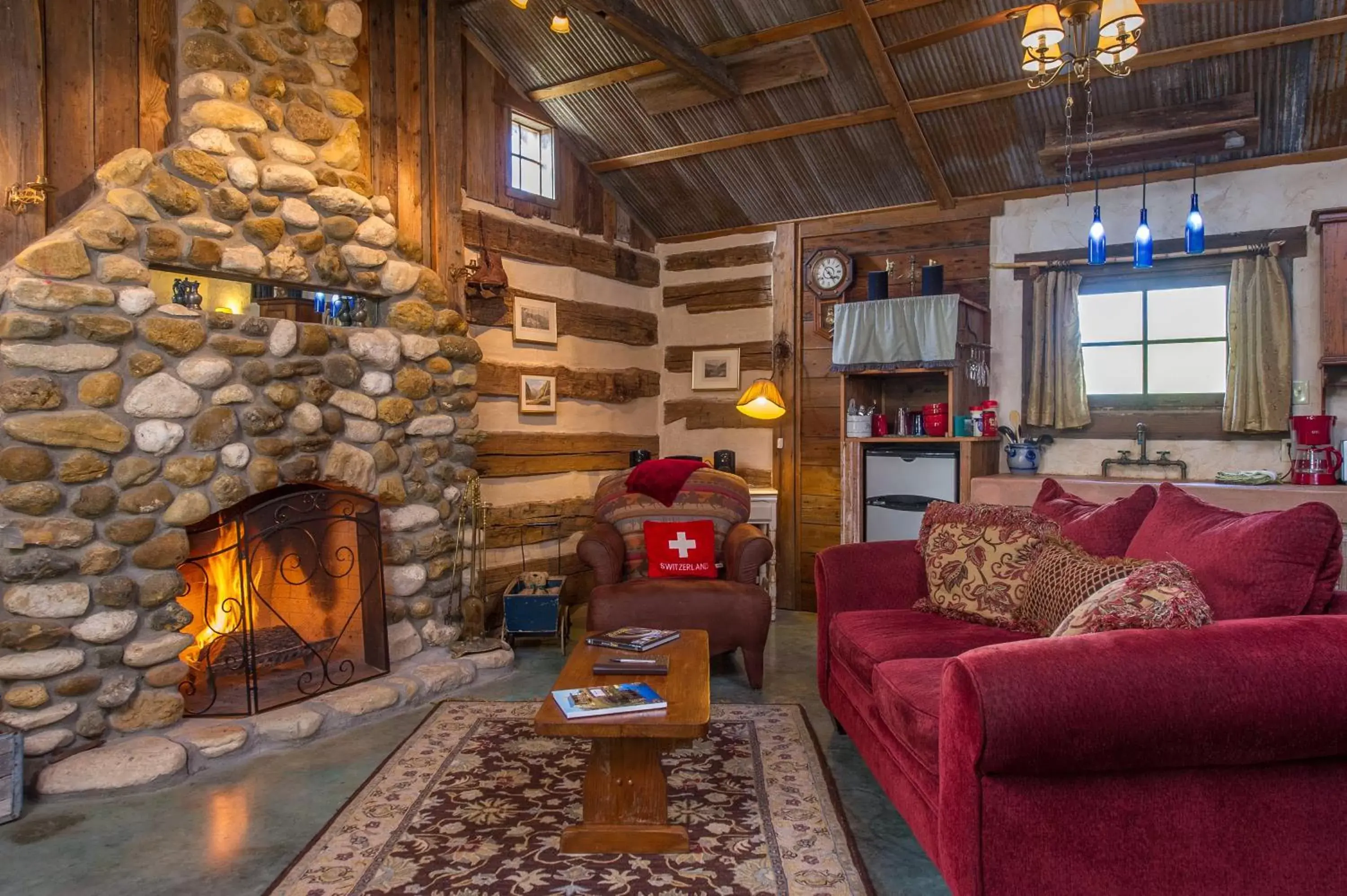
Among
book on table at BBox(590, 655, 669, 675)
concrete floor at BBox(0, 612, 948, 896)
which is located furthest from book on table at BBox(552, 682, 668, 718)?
concrete floor at BBox(0, 612, 948, 896)

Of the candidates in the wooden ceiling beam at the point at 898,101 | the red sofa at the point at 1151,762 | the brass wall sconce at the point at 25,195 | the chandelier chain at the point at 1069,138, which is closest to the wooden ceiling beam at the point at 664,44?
the wooden ceiling beam at the point at 898,101

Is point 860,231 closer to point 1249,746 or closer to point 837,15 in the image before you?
point 837,15

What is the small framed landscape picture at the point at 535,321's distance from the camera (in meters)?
5.35

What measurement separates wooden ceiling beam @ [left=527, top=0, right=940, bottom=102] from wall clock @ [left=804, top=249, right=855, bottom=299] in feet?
5.05

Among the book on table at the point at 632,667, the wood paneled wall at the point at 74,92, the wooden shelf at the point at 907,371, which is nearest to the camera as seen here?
the book on table at the point at 632,667

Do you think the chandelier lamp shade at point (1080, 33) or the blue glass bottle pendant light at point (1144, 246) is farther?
the blue glass bottle pendant light at point (1144, 246)

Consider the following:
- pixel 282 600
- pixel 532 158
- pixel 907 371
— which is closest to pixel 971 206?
pixel 907 371

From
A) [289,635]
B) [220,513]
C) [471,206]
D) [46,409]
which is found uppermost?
[471,206]

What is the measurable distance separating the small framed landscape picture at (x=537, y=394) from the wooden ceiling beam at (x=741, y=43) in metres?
1.80

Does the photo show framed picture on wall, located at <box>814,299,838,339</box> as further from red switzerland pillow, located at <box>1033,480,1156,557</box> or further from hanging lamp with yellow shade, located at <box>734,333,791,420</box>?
red switzerland pillow, located at <box>1033,480,1156,557</box>

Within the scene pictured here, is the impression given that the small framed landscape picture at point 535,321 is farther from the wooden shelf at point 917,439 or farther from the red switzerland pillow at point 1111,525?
the red switzerland pillow at point 1111,525

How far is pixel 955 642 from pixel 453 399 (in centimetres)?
284

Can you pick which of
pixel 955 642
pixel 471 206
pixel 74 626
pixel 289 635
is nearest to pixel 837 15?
pixel 471 206

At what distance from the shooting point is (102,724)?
3188 millimetres
